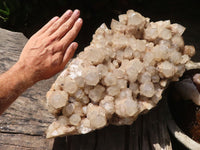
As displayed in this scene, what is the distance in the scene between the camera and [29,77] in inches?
73.4

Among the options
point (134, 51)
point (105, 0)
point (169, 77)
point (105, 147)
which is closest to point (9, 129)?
point (105, 147)

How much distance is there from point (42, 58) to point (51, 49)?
0.11 meters

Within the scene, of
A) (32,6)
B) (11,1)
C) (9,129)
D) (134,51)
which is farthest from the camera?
(32,6)

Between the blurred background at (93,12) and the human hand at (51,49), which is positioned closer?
the human hand at (51,49)

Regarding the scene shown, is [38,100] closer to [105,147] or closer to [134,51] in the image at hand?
[105,147]

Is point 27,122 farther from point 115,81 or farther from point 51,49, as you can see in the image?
point 115,81

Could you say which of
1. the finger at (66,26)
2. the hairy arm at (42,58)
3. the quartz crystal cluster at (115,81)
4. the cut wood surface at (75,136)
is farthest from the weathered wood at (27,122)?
the finger at (66,26)

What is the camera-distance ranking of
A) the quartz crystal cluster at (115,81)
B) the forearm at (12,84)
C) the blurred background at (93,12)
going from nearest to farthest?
1. the quartz crystal cluster at (115,81)
2. the forearm at (12,84)
3. the blurred background at (93,12)

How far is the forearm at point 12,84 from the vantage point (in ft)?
5.46

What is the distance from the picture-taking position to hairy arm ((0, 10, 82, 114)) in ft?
5.74

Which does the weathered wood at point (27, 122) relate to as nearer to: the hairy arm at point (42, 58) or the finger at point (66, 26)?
the hairy arm at point (42, 58)

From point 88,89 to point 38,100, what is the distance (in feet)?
2.11

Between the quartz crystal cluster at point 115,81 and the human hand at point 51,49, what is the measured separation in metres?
0.41

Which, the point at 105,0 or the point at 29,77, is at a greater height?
the point at 105,0
